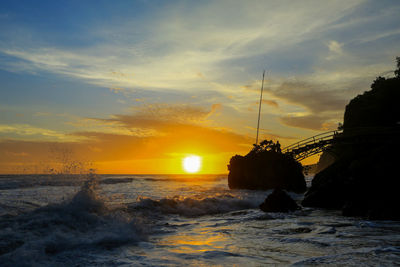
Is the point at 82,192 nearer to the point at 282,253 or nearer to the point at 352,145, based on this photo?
the point at 282,253

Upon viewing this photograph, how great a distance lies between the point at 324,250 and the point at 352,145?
33.9m

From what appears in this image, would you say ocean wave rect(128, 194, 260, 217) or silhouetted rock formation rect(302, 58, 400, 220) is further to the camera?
ocean wave rect(128, 194, 260, 217)

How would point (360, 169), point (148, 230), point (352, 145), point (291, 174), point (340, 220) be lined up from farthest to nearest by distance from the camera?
point (291, 174)
point (352, 145)
point (360, 169)
point (340, 220)
point (148, 230)

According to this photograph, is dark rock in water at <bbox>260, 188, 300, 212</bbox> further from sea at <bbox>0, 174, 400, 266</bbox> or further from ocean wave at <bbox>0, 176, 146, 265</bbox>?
ocean wave at <bbox>0, 176, 146, 265</bbox>

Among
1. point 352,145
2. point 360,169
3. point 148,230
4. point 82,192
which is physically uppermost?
point 352,145

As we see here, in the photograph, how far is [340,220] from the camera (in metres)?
14.2

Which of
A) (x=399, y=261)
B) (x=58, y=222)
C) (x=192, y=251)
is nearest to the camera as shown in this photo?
(x=399, y=261)

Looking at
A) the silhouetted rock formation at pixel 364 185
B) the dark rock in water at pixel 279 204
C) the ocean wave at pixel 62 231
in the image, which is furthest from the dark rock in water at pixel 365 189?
the ocean wave at pixel 62 231

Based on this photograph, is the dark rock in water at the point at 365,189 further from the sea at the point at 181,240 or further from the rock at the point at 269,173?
the rock at the point at 269,173

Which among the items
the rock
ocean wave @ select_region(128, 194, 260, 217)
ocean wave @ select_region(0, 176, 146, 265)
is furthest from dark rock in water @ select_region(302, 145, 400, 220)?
the rock

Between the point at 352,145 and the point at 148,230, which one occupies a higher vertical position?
the point at 352,145

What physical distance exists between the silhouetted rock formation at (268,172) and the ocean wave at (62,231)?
119 ft

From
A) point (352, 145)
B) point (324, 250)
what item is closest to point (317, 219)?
point (324, 250)

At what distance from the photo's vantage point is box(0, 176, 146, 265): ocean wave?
8258 millimetres
